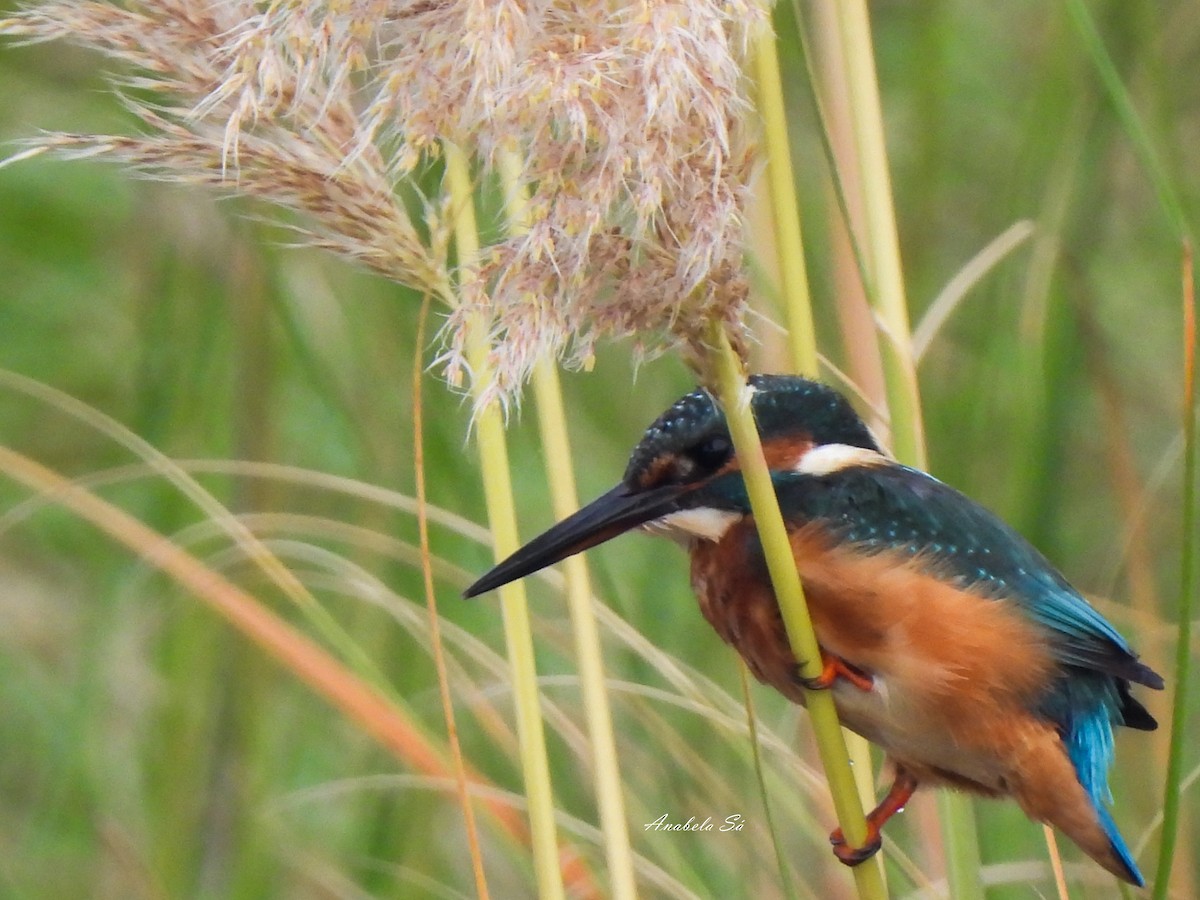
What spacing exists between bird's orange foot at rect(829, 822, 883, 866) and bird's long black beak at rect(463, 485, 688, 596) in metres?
0.25

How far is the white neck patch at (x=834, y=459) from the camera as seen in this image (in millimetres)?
1099

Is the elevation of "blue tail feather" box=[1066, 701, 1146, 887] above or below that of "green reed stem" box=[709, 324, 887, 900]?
below

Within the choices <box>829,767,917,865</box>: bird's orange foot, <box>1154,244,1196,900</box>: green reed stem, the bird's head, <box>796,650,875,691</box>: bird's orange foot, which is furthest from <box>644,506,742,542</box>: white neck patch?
<box>1154,244,1196,900</box>: green reed stem

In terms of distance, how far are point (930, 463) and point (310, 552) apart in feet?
1.93

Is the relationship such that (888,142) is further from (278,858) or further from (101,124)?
(278,858)

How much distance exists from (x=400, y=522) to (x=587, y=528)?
0.45 meters

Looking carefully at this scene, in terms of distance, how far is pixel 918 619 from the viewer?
100 centimetres

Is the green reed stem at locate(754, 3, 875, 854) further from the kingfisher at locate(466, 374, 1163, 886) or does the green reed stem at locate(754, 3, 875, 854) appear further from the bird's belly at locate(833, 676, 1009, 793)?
the bird's belly at locate(833, 676, 1009, 793)

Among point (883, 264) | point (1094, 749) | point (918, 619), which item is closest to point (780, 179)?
point (883, 264)

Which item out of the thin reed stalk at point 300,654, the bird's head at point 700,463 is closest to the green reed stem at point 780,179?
the bird's head at point 700,463

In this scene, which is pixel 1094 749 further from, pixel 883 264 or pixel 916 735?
pixel 883 264

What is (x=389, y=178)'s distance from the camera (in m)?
0.87

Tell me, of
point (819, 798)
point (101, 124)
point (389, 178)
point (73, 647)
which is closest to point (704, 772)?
point (819, 798)

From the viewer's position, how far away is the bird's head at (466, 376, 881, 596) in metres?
0.90
